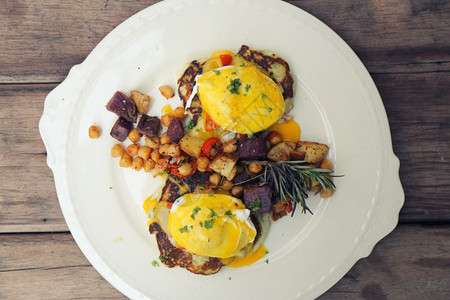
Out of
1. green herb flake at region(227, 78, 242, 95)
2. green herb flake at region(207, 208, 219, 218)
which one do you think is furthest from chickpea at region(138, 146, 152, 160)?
green herb flake at region(227, 78, 242, 95)

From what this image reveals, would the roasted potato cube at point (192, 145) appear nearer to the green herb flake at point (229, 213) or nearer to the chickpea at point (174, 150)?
the chickpea at point (174, 150)

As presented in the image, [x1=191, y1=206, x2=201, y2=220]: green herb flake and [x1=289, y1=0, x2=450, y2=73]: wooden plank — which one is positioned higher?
[x1=289, y1=0, x2=450, y2=73]: wooden plank

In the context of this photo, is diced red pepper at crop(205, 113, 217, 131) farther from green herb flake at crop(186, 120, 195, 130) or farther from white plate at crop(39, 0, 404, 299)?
white plate at crop(39, 0, 404, 299)

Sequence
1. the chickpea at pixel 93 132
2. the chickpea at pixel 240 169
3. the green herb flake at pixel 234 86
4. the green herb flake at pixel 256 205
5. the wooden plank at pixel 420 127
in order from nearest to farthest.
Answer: the green herb flake at pixel 234 86 < the green herb flake at pixel 256 205 < the chickpea at pixel 240 169 < the chickpea at pixel 93 132 < the wooden plank at pixel 420 127

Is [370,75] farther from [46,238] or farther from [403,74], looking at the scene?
[46,238]

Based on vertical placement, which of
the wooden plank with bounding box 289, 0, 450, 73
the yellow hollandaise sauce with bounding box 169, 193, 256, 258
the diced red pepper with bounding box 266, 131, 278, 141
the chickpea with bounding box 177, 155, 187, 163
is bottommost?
the yellow hollandaise sauce with bounding box 169, 193, 256, 258

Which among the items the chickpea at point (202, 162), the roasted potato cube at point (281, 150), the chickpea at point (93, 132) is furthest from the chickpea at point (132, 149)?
the roasted potato cube at point (281, 150)

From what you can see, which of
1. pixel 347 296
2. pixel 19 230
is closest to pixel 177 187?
pixel 19 230
